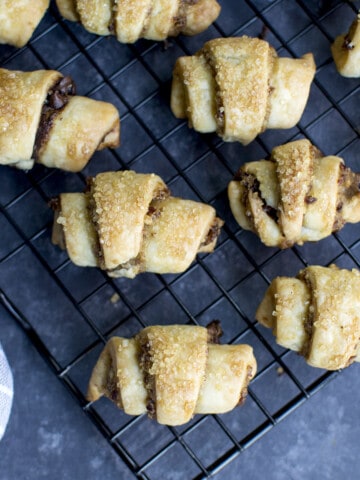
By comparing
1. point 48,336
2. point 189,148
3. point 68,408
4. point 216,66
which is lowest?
point 68,408

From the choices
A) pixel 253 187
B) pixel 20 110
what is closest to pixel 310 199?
pixel 253 187

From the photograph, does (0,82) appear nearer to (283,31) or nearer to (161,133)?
(161,133)

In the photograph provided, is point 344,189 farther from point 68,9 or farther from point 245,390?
point 68,9

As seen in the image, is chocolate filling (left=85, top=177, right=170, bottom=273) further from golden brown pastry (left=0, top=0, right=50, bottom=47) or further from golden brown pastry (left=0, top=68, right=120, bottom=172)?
golden brown pastry (left=0, top=0, right=50, bottom=47)

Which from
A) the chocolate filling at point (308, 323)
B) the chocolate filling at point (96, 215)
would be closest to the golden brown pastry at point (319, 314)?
the chocolate filling at point (308, 323)

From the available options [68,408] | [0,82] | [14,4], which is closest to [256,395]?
[68,408]

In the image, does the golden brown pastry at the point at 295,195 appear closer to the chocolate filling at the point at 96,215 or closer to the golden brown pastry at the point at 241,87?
the golden brown pastry at the point at 241,87
